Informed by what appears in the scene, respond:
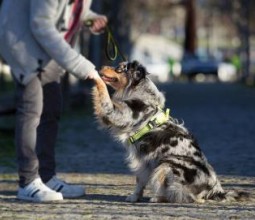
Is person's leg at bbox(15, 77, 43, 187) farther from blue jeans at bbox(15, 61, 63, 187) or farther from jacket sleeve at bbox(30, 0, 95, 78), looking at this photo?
jacket sleeve at bbox(30, 0, 95, 78)

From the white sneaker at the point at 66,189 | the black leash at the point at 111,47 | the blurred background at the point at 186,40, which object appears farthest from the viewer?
the blurred background at the point at 186,40

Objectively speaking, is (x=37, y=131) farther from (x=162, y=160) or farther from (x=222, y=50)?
(x=222, y=50)

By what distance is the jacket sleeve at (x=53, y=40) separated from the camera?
6.70 metres

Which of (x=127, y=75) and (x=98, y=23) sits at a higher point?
(x=98, y=23)

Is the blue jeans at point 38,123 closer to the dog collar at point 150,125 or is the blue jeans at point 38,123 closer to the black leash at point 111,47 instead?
the black leash at point 111,47

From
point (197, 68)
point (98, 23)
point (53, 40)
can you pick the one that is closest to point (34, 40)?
point (53, 40)

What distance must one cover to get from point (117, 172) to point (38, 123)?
2.35 meters

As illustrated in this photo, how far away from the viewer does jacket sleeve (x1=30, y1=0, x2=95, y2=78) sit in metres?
6.70

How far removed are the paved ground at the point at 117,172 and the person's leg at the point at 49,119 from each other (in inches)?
18.0

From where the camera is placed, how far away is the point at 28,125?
702 cm

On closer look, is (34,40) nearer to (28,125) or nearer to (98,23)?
(28,125)

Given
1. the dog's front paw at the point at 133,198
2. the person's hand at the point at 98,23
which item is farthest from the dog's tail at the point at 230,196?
the person's hand at the point at 98,23

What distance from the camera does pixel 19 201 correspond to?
7.07 meters

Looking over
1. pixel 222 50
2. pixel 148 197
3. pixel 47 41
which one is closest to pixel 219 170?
pixel 148 197
